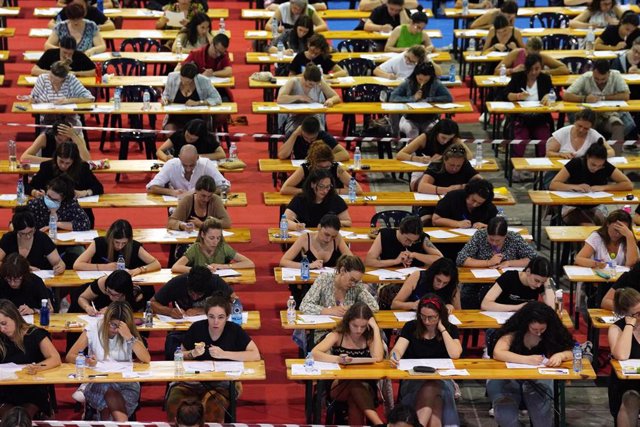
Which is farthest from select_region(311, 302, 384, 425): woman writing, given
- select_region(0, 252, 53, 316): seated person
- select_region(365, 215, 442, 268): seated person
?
select_region(0, 252, 53, 316): seated person

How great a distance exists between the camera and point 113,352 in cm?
1083

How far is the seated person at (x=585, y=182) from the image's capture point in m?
14.2

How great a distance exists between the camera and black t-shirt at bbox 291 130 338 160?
15.0m

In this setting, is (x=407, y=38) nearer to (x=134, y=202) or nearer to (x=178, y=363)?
(x=134, y=202)

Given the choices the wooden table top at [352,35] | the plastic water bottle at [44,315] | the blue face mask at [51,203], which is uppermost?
the wooden table top at [352,35]

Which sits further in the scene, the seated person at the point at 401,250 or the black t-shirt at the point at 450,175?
the black t-shirt at the point at 450,175

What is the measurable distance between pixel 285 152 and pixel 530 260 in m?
3.64

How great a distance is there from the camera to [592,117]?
1494cm

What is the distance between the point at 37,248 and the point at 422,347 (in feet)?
11.5

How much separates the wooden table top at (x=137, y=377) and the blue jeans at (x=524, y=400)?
1.83m

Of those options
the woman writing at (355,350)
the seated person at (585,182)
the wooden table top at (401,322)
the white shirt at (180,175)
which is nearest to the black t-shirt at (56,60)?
the white shirt at (180,175)

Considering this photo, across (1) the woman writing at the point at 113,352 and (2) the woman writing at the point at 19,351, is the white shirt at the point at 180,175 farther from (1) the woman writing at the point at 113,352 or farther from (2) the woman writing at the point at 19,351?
(2) the woman writing at the point at 19,351

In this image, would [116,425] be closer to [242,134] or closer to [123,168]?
[123,168]

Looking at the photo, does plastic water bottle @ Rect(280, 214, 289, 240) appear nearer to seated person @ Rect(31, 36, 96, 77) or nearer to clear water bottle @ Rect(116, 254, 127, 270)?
clear water bottle @ Rect(116, 254, 127, 270)
